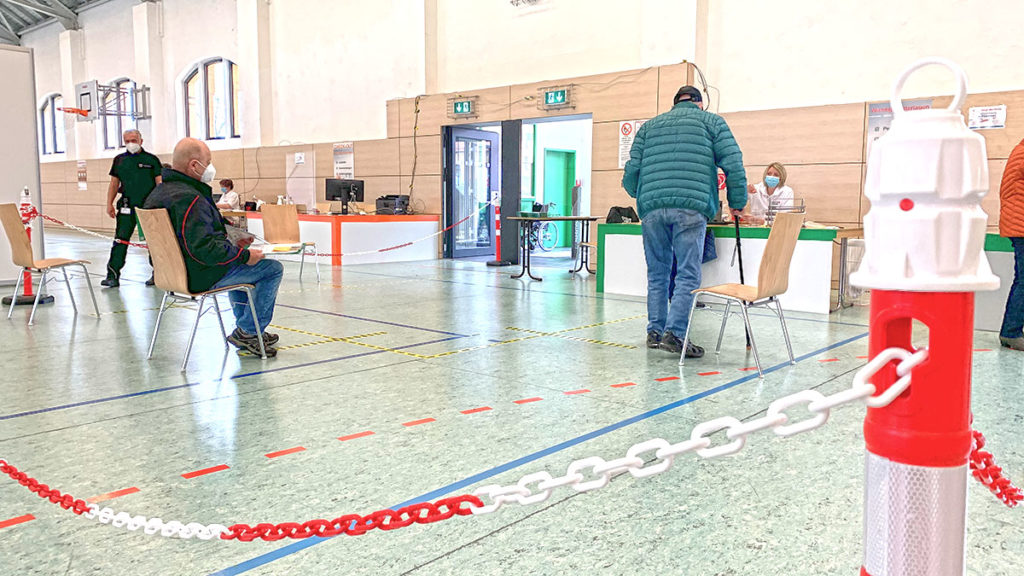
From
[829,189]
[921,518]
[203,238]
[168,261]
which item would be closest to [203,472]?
[203,238]

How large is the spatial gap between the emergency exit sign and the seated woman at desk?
3086mm

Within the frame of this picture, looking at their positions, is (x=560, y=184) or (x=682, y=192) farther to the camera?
(x=560, y=184)

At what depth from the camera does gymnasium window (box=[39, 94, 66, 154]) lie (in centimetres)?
1927

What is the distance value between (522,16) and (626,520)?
892cm

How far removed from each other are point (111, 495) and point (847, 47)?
731 centimetres

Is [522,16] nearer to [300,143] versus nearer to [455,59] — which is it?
[455,59]

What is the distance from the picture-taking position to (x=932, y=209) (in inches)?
27.9

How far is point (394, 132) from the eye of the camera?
11.4m

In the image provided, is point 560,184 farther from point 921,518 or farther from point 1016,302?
point 921,518

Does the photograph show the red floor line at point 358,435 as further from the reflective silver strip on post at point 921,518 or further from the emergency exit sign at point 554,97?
the emergency exit sign at point 554,97

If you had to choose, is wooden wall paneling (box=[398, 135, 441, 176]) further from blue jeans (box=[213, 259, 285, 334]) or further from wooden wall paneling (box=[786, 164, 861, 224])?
blue jeans (box=[213, 259, 285, 334])

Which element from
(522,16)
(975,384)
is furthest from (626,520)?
(522,16)

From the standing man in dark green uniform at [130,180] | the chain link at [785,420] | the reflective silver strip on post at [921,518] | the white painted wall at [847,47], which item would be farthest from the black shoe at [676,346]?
the standing man in dark green uniform at [130,180]

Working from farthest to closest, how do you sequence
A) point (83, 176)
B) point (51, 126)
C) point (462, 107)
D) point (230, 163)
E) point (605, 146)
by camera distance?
point (51, 126), point (83, 176), point (230, 163), point (462, 107), point (605, 146)
